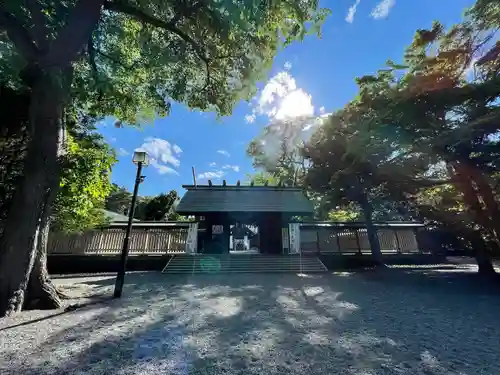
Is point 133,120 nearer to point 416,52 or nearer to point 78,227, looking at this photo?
point 78,227

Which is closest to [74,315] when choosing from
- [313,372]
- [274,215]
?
[313,372]

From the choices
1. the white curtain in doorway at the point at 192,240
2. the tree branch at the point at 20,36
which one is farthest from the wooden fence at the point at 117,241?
the tree branch at the point at 20,36

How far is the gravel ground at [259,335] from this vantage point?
2830 mm

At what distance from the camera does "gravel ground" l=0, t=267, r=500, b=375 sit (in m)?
2.83

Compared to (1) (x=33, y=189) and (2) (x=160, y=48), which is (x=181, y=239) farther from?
(2) (x=160, y=48)

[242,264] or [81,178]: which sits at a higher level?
[81,178]

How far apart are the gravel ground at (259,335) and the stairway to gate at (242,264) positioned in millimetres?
4516

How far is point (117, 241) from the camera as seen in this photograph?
12.7m

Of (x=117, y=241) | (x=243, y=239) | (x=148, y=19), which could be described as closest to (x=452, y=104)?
(x=148, y=19)

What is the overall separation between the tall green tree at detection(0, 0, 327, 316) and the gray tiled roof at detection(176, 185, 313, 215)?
6.09 m

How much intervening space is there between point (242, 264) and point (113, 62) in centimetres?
950

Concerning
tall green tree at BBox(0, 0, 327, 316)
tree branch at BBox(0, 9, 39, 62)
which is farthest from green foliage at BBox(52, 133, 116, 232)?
tree branch at BBox(0, 9, 39, 62)

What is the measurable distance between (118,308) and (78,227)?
19.2 ft

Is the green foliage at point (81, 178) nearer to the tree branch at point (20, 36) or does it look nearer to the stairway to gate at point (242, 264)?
the tree branch at point (20, 36)
